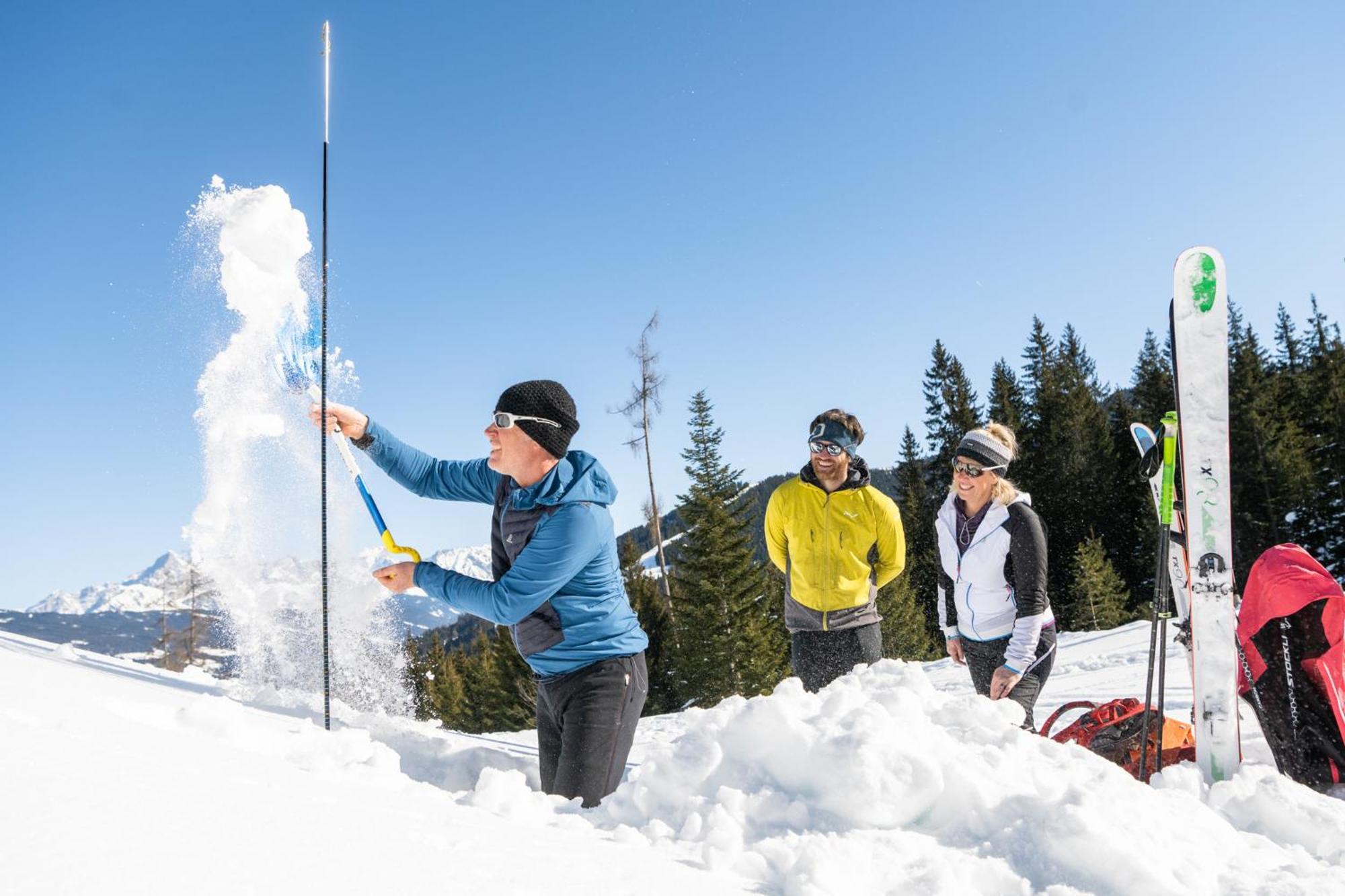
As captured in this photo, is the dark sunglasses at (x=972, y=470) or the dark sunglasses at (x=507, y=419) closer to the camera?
the dark sunglasses at (x=507, y=419)

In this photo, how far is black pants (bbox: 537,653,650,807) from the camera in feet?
9.74

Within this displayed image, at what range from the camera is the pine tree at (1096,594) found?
1124 inches

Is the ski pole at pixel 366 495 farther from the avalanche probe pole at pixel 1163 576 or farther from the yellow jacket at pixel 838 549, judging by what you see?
the avalanche probe pole at pixel 1163 576

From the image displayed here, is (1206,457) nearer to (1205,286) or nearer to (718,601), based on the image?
(1205,286)

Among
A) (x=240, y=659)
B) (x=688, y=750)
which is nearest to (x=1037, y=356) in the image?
(x=240, y=659)

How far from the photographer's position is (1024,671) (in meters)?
3.67

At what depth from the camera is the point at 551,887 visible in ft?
4.83

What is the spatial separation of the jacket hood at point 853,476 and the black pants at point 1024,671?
1.06 meters

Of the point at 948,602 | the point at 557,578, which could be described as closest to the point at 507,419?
the point at 557,578

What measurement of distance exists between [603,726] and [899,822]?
1.30m

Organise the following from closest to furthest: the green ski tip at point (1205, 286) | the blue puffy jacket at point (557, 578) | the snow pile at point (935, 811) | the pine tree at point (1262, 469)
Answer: the snow pile at point (935, 811)
the blue puffy jacket at point (557, 578)
the green ski tip at point (1205, 286)
the pine tree at point (1262, 469)

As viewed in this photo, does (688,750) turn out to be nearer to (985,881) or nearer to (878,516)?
(985,881)

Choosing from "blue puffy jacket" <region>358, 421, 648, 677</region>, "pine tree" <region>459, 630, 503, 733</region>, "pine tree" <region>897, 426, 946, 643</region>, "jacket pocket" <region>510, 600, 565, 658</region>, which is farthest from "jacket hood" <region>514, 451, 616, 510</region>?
"pine tree" <region>459, 630, 503, 733</region>

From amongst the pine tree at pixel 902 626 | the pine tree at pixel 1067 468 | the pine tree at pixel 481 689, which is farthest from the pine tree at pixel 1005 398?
the pine tree at pixel 481 689
